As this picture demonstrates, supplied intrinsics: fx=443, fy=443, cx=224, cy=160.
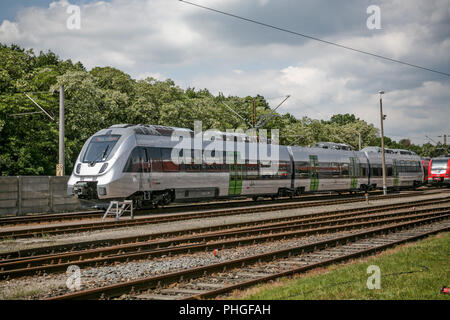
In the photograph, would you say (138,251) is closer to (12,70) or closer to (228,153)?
(228,153)

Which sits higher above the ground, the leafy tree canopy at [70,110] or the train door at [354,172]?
the leafy tree canopy at [70,110]

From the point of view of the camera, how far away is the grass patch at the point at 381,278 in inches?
276

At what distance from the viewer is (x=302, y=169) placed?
29844 mm

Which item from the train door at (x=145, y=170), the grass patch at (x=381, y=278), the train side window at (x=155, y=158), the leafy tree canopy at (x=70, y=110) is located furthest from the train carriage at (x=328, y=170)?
the grass patch at (x=381, y=278)

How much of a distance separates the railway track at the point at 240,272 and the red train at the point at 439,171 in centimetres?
3380

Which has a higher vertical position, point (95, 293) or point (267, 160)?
point (267, 160)

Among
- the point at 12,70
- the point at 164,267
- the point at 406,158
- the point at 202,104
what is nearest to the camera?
the point at 164,267

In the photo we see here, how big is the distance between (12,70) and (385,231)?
1419 inches

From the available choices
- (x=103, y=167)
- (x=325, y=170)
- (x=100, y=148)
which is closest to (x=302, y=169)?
(x=325, y=170)

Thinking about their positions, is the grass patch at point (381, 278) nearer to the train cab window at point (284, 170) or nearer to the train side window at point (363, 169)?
the train cab window at point (284, 170)

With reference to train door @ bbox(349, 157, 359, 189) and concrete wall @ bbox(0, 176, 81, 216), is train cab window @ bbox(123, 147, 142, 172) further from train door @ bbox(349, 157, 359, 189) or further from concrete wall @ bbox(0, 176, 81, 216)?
train door @ bbox(349, 157, 359, 189)

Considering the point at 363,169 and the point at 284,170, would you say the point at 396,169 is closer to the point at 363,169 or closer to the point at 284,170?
the point at 363,169

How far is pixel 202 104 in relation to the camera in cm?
5131
